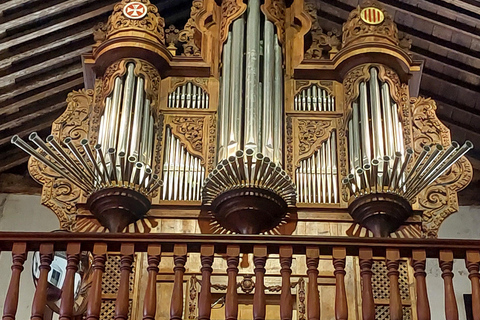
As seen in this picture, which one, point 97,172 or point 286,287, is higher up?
point 97,172

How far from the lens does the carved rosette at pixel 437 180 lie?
8000 mm

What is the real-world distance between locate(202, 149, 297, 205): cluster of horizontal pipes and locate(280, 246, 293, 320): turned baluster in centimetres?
154

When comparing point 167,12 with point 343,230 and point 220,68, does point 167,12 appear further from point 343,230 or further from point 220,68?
point 343,230

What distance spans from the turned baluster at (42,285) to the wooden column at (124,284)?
498 mm

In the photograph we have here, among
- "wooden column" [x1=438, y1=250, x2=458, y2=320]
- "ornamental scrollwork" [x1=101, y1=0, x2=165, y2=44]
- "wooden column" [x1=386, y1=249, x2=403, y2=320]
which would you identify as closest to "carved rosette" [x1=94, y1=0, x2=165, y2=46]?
"ornamental scrollwork" [x1=101, y1=0, x2=165, y2=44]

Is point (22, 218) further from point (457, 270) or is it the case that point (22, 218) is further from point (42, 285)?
point (457, 270)

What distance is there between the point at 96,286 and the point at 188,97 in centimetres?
336

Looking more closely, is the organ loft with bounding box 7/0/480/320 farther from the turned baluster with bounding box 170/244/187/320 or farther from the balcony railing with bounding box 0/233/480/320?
the turned baluster with bounding box 170/244/187/320

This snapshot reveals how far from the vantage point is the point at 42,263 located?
19.7ft

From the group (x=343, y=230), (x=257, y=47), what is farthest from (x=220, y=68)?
(x=343, y=230)

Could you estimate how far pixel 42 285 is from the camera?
5.91 m

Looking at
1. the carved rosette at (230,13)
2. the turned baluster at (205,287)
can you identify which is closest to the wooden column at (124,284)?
the turned baluster at (205,287)

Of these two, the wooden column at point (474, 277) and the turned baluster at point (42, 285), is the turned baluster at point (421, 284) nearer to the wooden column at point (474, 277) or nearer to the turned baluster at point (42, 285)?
the wooden column at point (474, 277)

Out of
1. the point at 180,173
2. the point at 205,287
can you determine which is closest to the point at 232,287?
the point at 205,287
